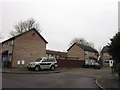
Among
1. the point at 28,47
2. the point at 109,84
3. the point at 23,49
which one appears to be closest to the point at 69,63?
the point at 28,47

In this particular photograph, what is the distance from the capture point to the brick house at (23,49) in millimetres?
26861

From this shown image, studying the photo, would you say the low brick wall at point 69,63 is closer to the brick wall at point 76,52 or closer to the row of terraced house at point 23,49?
the row of terraced house at point 23,49

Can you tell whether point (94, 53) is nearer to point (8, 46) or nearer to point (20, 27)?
point (20, 27)

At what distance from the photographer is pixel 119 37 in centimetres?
1360

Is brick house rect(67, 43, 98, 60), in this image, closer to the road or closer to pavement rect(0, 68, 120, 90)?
pavement rect(0, 68, 120, 90)

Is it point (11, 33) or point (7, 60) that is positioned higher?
point (11, 33)

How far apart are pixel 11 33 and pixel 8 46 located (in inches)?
718

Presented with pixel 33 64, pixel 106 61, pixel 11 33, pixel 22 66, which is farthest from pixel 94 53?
pixel 33 64

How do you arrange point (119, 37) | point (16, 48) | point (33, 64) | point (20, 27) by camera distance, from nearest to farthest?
point (119, 37)
point (33, 64)
point (16, 48)
point (20, 27)

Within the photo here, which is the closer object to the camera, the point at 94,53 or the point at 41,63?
the point at 41,63

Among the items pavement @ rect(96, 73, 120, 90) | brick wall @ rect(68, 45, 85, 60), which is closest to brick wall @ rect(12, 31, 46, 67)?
pavement @ rect(96, 73, 120, 90)

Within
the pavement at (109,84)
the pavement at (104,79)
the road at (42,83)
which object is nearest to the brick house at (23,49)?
the pavement at (104,79)

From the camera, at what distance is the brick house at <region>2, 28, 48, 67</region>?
88.1ft

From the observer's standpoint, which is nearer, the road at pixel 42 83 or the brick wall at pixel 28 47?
the road at pixel 42 83
